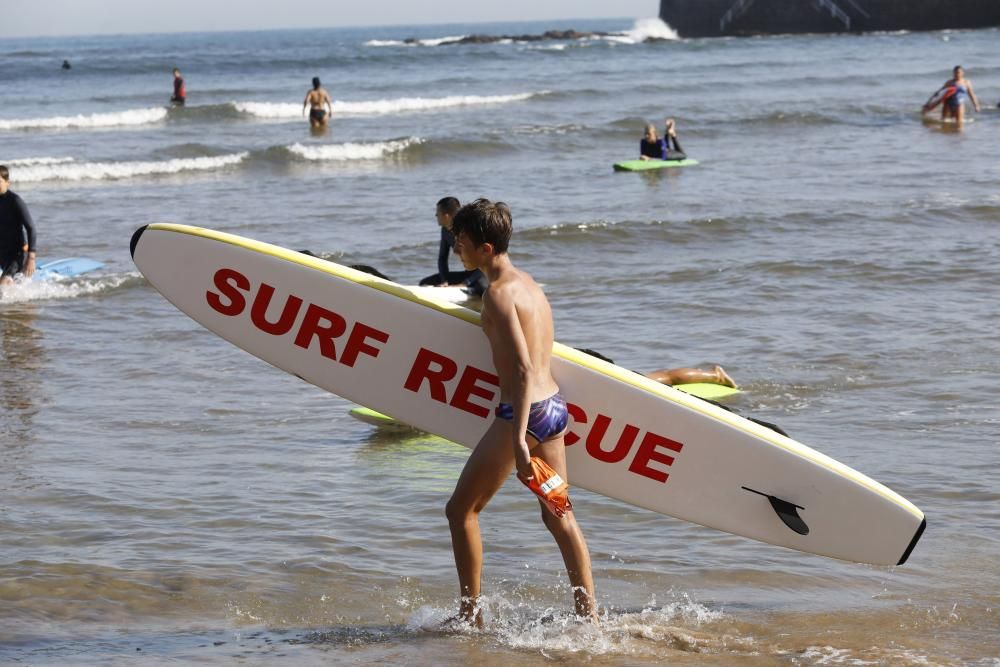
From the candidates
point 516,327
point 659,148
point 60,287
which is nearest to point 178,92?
point 659,148

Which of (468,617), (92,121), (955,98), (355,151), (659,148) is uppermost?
(955,98)

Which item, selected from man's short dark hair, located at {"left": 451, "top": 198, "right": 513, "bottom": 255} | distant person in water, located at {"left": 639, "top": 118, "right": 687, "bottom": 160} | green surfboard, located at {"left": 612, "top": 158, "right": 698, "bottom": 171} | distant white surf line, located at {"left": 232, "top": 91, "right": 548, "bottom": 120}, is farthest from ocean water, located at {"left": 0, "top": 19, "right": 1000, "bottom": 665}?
distant white surf line, located at {"left": 232, "top": 91, "right": 548, "bottom": 120}

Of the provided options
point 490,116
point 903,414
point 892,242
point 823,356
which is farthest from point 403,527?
point 490,116

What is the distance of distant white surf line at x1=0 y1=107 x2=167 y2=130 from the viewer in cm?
3091

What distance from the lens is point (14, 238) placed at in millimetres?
10812

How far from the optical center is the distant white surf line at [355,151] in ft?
78.2

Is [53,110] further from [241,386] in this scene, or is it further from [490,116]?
[241,386]

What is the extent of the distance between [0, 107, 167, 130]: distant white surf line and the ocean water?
885cm

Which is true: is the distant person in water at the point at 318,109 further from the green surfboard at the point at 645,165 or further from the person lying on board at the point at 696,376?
the person lying on board at the point at 696,376

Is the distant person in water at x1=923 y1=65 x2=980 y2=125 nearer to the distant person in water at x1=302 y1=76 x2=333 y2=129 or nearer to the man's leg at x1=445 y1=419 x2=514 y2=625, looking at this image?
the distant person in water at x1=302 y1=76 x2=333 y2=129

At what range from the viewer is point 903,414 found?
7402 millimetres

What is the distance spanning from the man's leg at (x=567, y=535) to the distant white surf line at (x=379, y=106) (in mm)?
30306

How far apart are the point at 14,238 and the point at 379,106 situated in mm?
25450

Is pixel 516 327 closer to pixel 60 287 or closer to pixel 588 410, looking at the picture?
pixel 588 410
